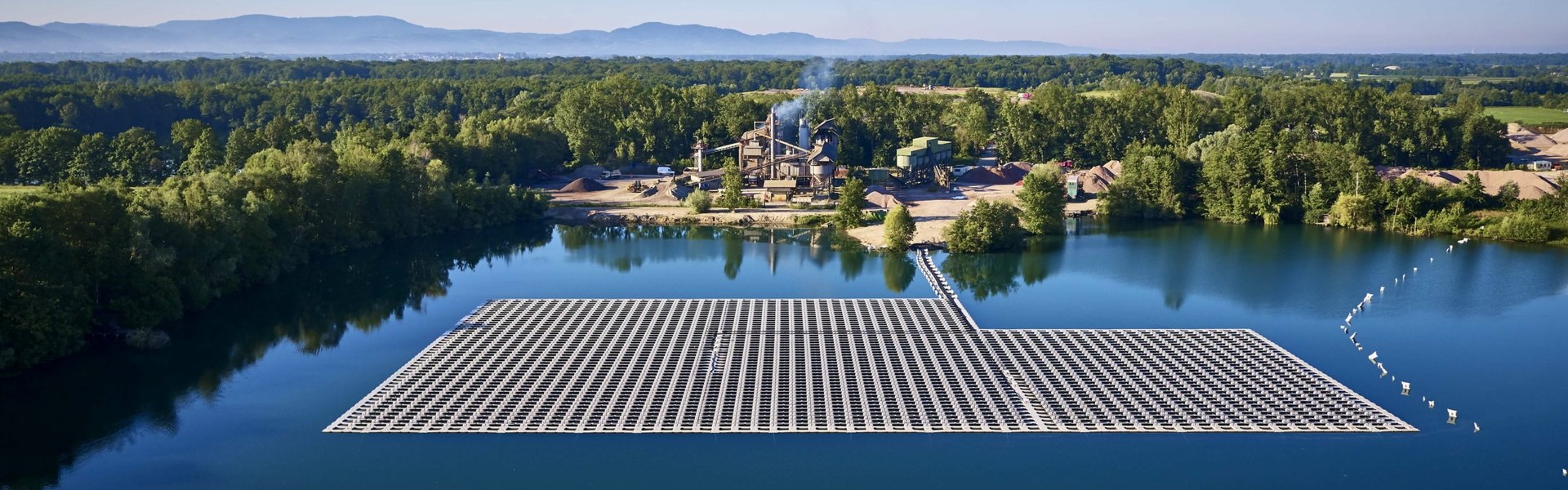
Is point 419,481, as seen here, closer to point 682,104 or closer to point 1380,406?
point 1380,406

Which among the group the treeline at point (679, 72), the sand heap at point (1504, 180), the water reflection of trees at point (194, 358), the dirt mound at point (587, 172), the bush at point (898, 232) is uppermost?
the treeline at point (679, 72)

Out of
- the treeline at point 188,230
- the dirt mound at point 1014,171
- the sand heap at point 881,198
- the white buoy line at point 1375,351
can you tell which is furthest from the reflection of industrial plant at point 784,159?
the white buoy line at point 1375,351

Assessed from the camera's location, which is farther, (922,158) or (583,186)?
(583,186)

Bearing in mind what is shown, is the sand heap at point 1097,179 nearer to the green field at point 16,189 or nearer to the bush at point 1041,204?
the bush at point 1041,204

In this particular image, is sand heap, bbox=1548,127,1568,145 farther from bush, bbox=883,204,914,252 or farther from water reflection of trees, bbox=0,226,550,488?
water reflection of trees, bbox=0,226,550,488

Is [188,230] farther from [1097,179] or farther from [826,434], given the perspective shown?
[1097,179]

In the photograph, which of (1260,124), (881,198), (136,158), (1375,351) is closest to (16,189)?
(136,158)
